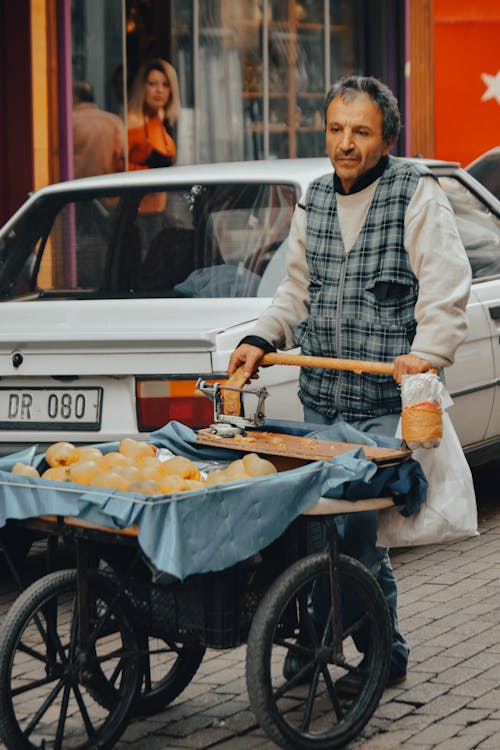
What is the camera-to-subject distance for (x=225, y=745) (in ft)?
13.8

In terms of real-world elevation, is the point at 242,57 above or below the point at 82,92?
above

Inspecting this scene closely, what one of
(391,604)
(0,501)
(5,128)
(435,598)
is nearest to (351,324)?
(391,604)

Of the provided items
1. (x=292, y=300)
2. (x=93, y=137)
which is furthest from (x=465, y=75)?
(x=292, y=300)

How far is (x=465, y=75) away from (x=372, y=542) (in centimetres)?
1255

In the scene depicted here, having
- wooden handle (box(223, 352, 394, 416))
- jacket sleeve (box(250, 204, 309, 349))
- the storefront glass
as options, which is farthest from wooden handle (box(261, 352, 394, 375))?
the storefront glass

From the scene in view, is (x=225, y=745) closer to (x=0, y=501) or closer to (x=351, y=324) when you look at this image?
(x=0, y=501)

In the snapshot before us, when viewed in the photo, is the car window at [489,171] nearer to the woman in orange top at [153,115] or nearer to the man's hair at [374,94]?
the woman in orange top at [153,115]

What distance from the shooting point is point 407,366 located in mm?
4137

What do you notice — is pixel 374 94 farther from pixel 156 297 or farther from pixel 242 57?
pixel 242 57

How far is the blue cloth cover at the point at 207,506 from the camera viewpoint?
3.67 meters

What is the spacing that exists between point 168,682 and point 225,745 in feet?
1.14

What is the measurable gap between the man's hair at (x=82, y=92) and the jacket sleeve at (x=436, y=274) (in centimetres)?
839

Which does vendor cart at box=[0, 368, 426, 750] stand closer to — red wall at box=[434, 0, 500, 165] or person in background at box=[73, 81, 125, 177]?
person in background at box=[73, 81, 125, 177]

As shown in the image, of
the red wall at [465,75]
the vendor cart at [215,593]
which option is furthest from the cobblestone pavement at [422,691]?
the red wall at [465,75]
